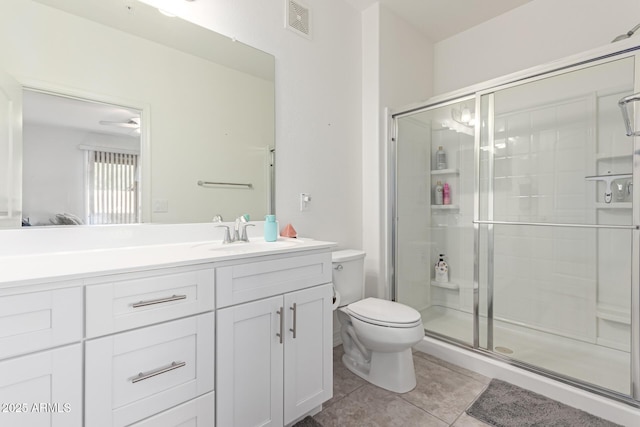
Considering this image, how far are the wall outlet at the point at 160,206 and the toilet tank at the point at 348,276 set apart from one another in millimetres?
985

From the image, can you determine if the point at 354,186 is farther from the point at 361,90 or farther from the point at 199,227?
the point at 199,227

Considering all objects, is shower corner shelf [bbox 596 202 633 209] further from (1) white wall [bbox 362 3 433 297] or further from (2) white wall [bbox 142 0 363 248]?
(2) white wall [bbox 142 0 363 248]

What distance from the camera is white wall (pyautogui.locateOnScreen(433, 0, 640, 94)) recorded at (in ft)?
6.67

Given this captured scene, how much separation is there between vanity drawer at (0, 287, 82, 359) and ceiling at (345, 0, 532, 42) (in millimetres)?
2563

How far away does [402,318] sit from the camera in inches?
65.0

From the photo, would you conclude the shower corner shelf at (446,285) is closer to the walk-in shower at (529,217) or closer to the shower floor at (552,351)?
the walk-in shower at (529,217)

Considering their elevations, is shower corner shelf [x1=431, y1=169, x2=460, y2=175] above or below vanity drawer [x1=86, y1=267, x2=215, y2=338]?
above

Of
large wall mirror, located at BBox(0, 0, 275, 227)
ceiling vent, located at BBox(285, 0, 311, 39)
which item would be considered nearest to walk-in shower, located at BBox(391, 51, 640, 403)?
ceiling vent, located at BBox(285, 0, 311, 39)

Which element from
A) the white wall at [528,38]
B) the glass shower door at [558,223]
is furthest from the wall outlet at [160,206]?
the white wall at [528,38]

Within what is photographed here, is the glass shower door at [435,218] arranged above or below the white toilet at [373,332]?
above

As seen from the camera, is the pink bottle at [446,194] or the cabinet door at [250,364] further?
the pink bottle at [446,194]

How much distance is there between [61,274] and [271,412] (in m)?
0.93

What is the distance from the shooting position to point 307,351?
1.36 metres

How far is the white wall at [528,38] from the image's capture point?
2.03 m
